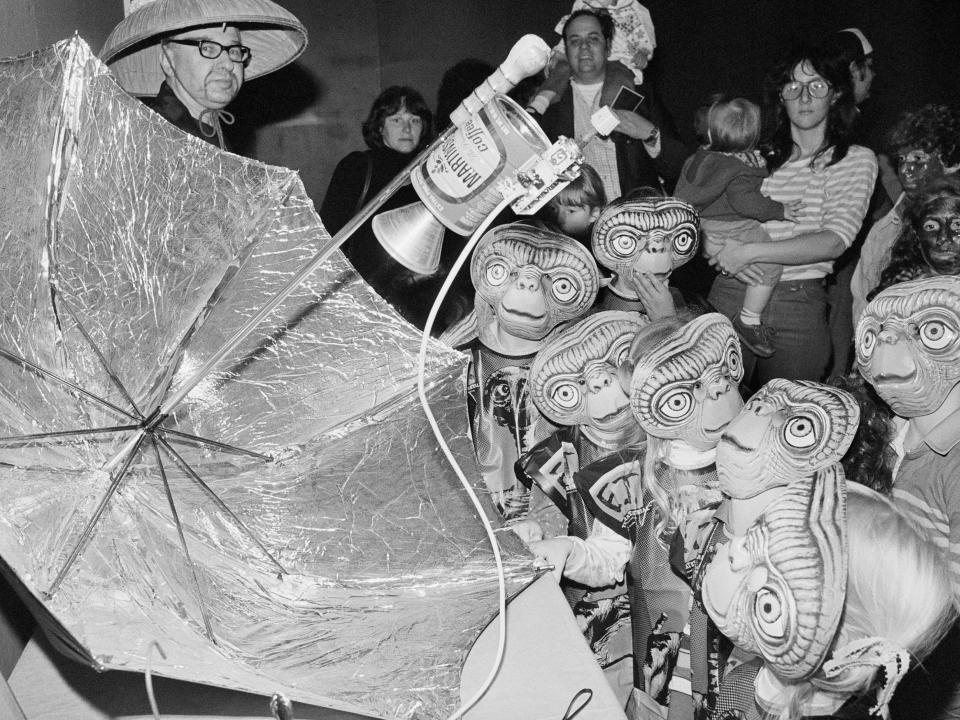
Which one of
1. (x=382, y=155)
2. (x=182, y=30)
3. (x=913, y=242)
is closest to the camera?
(x=913, y=242)

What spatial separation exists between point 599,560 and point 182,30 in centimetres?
186

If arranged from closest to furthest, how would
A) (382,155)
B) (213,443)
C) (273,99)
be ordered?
(213,443) → (382,155) → (273,99)

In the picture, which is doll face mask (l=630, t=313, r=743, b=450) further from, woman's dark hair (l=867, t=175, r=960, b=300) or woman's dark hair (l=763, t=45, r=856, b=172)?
woman's dark hair (l=763, t=45, r=856, b=172)

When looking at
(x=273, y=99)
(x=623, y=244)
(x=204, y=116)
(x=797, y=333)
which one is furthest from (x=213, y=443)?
(x=273, y=99)

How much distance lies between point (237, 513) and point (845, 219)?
2230 millimetres

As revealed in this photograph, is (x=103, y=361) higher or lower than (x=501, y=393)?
higher

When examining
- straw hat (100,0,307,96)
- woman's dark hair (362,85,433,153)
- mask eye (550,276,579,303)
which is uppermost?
straw hat (100,0,307,96)

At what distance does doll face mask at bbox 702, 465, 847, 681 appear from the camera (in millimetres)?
1541

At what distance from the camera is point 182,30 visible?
2.94 m

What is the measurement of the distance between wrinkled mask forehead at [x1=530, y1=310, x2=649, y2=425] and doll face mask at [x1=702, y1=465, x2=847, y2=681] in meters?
0.73

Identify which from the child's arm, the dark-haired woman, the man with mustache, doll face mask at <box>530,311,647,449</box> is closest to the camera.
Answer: doll face mask at <box>530,311,647,449</box>

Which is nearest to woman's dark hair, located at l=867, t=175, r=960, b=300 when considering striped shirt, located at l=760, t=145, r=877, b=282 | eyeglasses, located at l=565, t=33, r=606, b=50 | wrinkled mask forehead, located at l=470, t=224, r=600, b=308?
striped shirt, located at l=760, t=145, r=877, b=282

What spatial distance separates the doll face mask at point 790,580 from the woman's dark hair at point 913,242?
4.24ft

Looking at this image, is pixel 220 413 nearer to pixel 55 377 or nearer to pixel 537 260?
pixel 55 377
